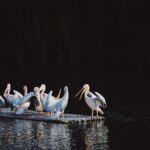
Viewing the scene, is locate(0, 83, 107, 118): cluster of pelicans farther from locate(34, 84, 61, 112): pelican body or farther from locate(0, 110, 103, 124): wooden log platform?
locate(0, 110, 103, 124): wooden log platform

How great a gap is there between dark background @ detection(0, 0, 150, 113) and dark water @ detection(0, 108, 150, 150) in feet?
85.5

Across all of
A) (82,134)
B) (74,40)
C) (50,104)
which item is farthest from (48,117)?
(74,40)

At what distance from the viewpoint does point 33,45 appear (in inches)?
2800

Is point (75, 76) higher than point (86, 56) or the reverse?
the reverse

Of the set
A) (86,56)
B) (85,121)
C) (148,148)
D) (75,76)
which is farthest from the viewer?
(86,56)

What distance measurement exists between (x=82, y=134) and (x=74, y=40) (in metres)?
41.5

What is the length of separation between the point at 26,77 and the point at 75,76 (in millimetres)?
4025

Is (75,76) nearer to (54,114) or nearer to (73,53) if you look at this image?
(73,53)

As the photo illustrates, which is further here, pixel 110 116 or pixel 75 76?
pixel 75 76

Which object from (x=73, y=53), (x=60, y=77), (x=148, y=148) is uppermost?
(x=73, y=53)

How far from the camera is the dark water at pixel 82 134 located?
2330cm

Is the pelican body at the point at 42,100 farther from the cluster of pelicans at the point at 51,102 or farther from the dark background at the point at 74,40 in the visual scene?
the dark background at the point at 74,40

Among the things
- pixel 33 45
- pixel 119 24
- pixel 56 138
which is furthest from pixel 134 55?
pixel 56 138

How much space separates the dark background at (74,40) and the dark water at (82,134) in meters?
26.1
